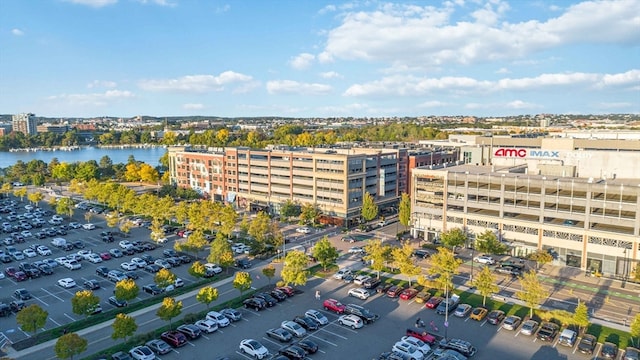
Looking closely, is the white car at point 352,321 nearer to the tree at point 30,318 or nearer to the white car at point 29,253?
the tree at point 30,318

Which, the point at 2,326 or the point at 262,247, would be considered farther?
the point at 262,247

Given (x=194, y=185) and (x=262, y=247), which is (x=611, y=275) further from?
(x=194, y=185)

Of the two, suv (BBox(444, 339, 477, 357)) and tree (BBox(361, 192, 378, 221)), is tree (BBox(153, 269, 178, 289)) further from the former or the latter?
tree (BBox(361, 192, 378, 221))

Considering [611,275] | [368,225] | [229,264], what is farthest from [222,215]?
[611,275]

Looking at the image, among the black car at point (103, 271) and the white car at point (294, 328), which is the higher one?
the white car at point (294, 328)

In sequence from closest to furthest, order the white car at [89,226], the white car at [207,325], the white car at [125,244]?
1. the white car at [207,325]
2. the white car at [125,244]
3. the white car at [89,226]

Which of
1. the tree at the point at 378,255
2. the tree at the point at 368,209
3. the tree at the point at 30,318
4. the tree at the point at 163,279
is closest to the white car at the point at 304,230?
the tree at the point at 368,209

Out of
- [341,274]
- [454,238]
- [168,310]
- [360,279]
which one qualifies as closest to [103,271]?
[168,310]
